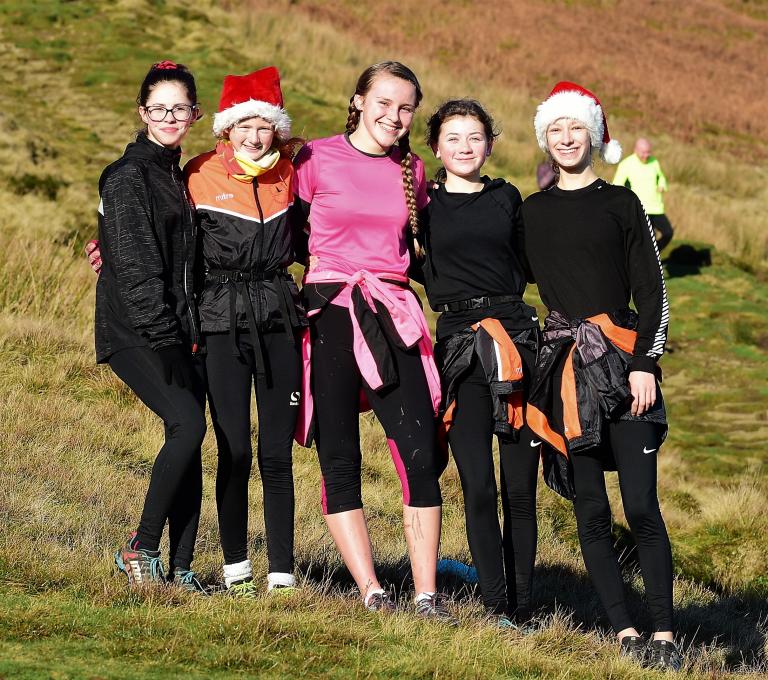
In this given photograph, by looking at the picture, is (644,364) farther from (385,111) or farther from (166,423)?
(166,423)

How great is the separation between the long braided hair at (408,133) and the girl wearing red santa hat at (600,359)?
1.63 feet

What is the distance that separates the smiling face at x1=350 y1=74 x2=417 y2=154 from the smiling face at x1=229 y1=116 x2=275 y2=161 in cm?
39

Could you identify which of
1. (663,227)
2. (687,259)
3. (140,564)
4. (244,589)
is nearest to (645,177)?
(663,227)

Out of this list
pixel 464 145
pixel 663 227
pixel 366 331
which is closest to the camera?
pixel 366 331

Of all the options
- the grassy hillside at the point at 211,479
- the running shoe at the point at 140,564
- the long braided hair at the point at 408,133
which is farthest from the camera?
the long braided hair at the point at 408,133

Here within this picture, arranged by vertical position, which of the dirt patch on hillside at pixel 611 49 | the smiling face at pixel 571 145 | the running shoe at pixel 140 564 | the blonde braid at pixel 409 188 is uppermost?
the dirt patch on hillside at pixel 611 49

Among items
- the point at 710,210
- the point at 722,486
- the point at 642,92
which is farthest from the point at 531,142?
the point at 722,486

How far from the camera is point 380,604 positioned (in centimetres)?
481

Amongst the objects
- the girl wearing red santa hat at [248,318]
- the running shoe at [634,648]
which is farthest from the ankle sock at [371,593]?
the running shoe at [634,648]

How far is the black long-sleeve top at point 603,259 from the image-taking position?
479 centimetres

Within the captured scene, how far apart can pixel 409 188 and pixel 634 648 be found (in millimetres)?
2055

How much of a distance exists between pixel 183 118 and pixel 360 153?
2.43ft

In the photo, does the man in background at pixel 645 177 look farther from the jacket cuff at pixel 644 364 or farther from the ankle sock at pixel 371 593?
the ankle sock at pixel 371 593

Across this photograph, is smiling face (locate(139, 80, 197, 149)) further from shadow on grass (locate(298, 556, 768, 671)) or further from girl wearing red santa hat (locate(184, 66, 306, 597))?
shadow on grass (locate(298, 556, 768, 671))
